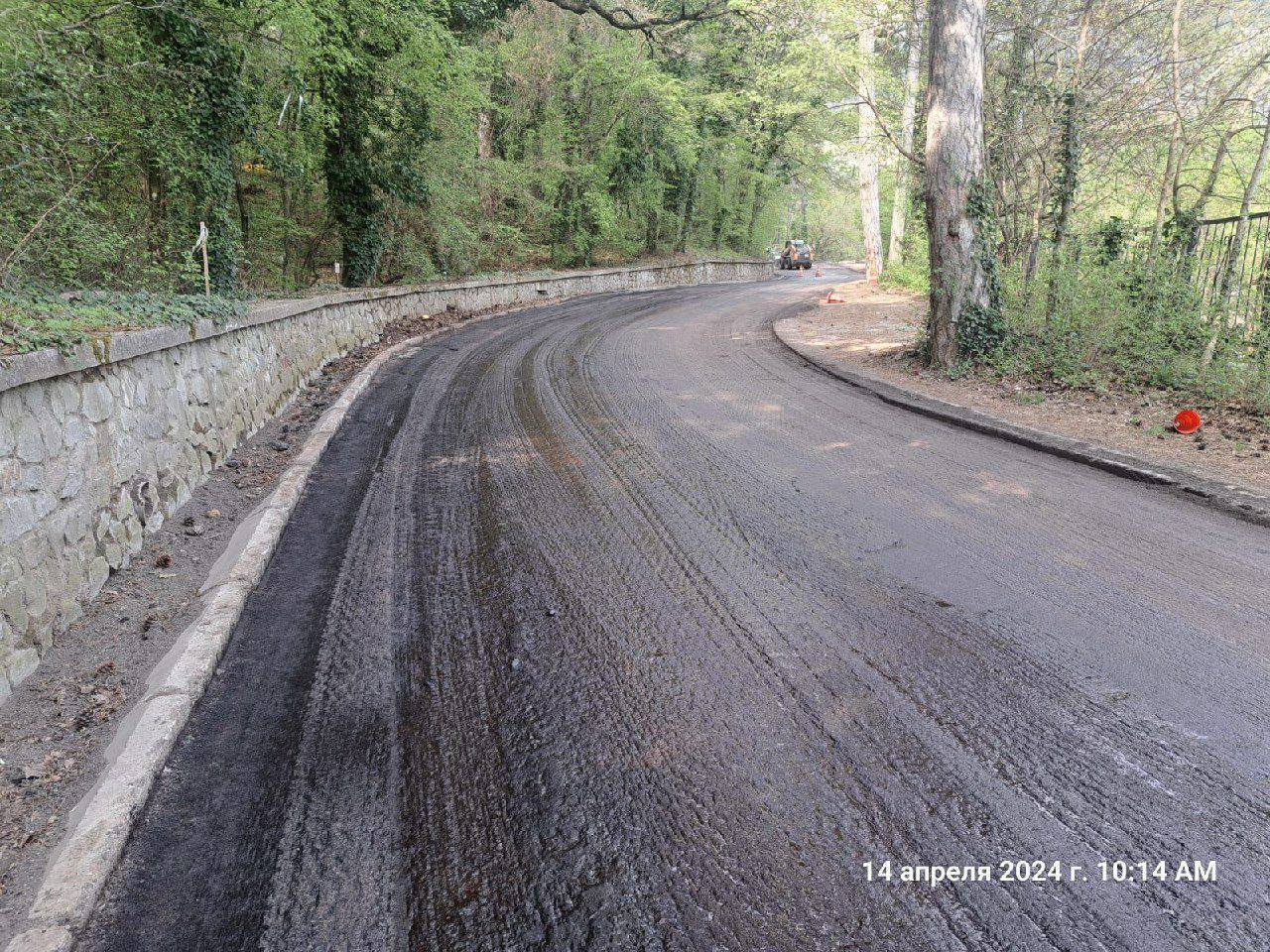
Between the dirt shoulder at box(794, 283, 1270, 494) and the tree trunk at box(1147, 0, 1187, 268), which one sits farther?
the tree trunk at box(1147, 0, 1187, 268)

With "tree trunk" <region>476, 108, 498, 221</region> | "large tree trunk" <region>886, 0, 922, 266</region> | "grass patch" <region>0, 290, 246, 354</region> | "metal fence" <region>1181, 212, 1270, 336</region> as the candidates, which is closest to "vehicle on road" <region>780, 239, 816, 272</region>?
"large tree trunk" <region>886, 0, 922, 266</region>

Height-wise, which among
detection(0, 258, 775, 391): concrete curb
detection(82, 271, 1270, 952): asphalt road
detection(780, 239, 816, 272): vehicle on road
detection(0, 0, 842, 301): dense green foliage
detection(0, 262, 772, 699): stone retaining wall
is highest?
detection(0, 0, 842, 301): dense green foliage

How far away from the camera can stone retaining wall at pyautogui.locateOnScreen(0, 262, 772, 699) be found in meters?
3.10

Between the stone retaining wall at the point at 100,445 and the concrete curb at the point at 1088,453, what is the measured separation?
6399 millimetres

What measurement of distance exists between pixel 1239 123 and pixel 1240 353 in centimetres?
425

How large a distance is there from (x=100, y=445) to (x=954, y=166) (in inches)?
356

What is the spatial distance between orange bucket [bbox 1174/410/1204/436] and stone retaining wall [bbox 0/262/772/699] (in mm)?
7791

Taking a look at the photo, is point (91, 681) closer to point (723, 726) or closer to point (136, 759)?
point (136, 759)

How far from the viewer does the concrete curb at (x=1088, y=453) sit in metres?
4.78

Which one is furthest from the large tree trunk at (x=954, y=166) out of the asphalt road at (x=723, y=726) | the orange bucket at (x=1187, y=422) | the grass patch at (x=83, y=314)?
the grass patch at (x=83, y=314)

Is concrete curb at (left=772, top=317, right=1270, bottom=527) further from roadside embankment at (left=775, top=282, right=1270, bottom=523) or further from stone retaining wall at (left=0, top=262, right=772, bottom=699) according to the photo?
stone retaining wall at (left=0, top=262, right=772, bottom=699)

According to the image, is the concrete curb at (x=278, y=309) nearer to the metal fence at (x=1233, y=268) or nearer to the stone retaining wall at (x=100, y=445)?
the stone retaining wall at (x=100, y=445)

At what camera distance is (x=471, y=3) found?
1644 cm

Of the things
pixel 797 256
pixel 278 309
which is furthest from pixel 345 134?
pixel 797 256
